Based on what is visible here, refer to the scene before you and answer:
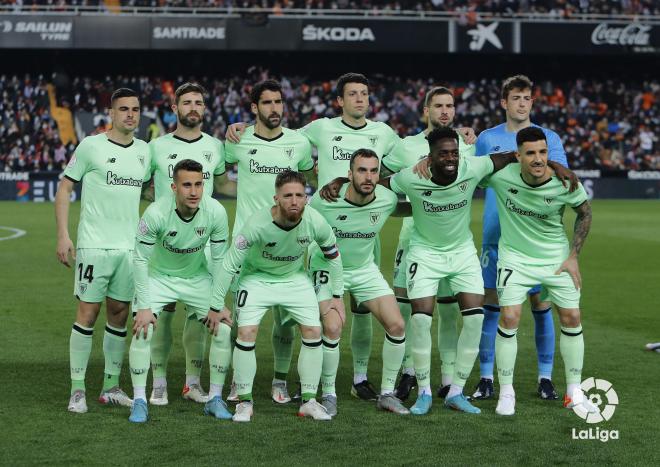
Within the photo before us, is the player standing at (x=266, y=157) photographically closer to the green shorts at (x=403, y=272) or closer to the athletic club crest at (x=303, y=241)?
Result: the athletic club crest at (x=303, y=241)

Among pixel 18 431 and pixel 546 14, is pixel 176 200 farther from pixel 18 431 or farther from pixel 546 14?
pixel 546 14

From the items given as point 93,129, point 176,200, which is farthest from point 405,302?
point 93,129

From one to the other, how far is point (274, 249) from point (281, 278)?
0.83ft

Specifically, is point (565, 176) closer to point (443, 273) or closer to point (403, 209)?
point (443, 273)

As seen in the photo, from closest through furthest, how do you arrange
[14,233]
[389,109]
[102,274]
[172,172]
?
1. [102,274]
2. [172,172]
3. [14,233]
4. [389,109]

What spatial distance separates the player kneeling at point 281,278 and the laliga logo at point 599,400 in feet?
6.20

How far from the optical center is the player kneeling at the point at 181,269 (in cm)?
760

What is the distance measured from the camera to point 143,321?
7.55m

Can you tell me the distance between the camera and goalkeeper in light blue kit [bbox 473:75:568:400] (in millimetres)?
8562

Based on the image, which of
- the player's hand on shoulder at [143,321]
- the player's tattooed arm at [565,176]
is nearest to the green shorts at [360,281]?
the player's hand on shoulder at [143,321]

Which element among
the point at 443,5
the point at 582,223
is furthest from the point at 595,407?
the point at 443,5

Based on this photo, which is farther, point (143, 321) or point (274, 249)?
point (274, 249)

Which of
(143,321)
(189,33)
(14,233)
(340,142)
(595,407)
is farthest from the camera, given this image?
(189,33)

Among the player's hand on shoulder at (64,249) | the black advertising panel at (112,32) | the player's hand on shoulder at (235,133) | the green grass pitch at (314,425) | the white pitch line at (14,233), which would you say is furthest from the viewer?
the black advertising panel at (112,32)
